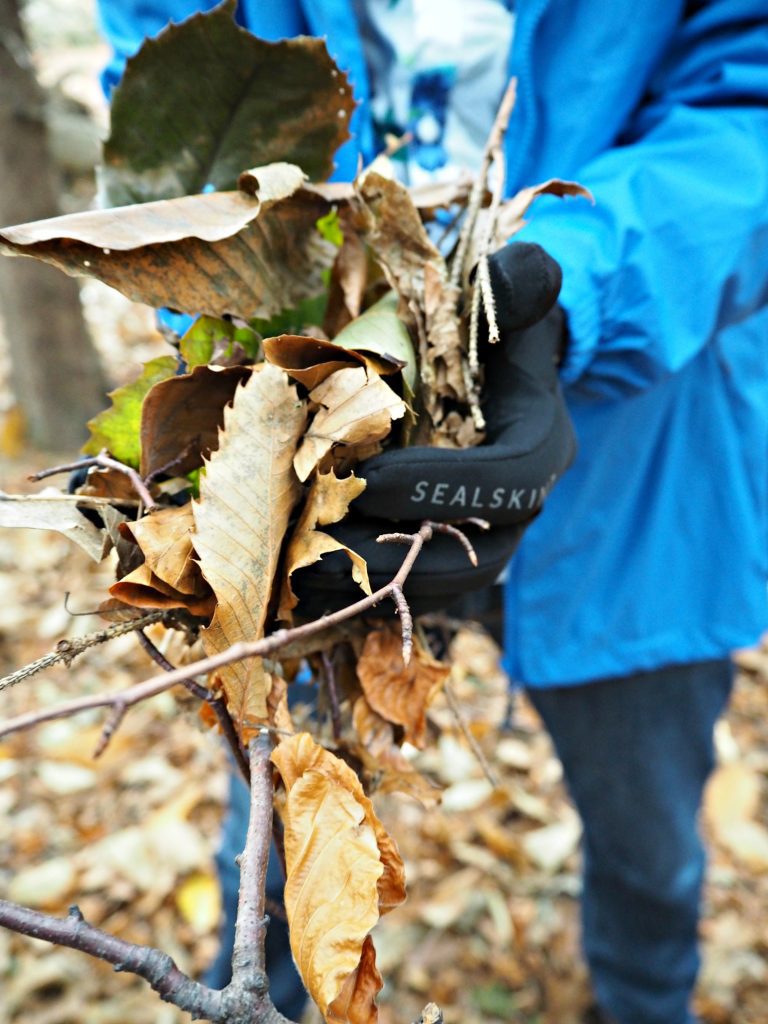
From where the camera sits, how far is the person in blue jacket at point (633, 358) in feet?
3.24

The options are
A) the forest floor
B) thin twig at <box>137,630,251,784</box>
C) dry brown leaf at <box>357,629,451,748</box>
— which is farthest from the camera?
the forest floor

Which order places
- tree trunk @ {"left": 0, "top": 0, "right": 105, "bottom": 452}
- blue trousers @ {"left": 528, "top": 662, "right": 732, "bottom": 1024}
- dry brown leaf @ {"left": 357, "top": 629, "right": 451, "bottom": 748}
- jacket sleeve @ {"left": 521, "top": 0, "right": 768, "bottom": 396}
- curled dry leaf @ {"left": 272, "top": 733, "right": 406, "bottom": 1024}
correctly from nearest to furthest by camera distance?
curled dry leaf @ {"left": 272, "top": 733, "right": 406, "bottom": 1024}
dry brown leaf @ {"left": 357, "top": 629, "right": 451, "bottom": 748}
jacket sleeve @ {"left": 521, "top": 0, "right": 768, "bottom": 396}
blue trousers @ {"left": 528, "top": 662, "right": 732, "bottom": 1024}
tree trunk @ {"left": 0, "top": 0, "right": 105, "bottom": 452}

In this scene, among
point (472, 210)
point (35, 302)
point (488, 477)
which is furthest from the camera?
point (35, 302)

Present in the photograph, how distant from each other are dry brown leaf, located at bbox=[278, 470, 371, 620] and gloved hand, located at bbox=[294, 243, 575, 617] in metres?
0.04

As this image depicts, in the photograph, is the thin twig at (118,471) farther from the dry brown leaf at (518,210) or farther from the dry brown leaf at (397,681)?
the dry brown leaf at (518,210)

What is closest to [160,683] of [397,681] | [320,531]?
[320,531]

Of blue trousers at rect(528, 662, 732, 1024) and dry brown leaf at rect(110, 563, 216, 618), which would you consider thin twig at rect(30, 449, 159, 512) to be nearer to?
dry brown leaf at rect(110, 563, 216, 618)

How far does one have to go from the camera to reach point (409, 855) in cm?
200

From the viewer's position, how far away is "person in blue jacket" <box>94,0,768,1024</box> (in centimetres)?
99

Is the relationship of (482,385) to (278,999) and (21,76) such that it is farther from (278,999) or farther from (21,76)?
(21,76)

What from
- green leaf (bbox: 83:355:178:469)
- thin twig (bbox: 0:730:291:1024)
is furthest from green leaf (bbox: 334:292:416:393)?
thin twig (bbox: 0:730:291:1024)

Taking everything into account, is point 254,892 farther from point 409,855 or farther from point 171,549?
point 409,855

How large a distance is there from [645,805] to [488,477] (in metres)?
0.90

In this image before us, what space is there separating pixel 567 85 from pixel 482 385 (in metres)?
0.53
